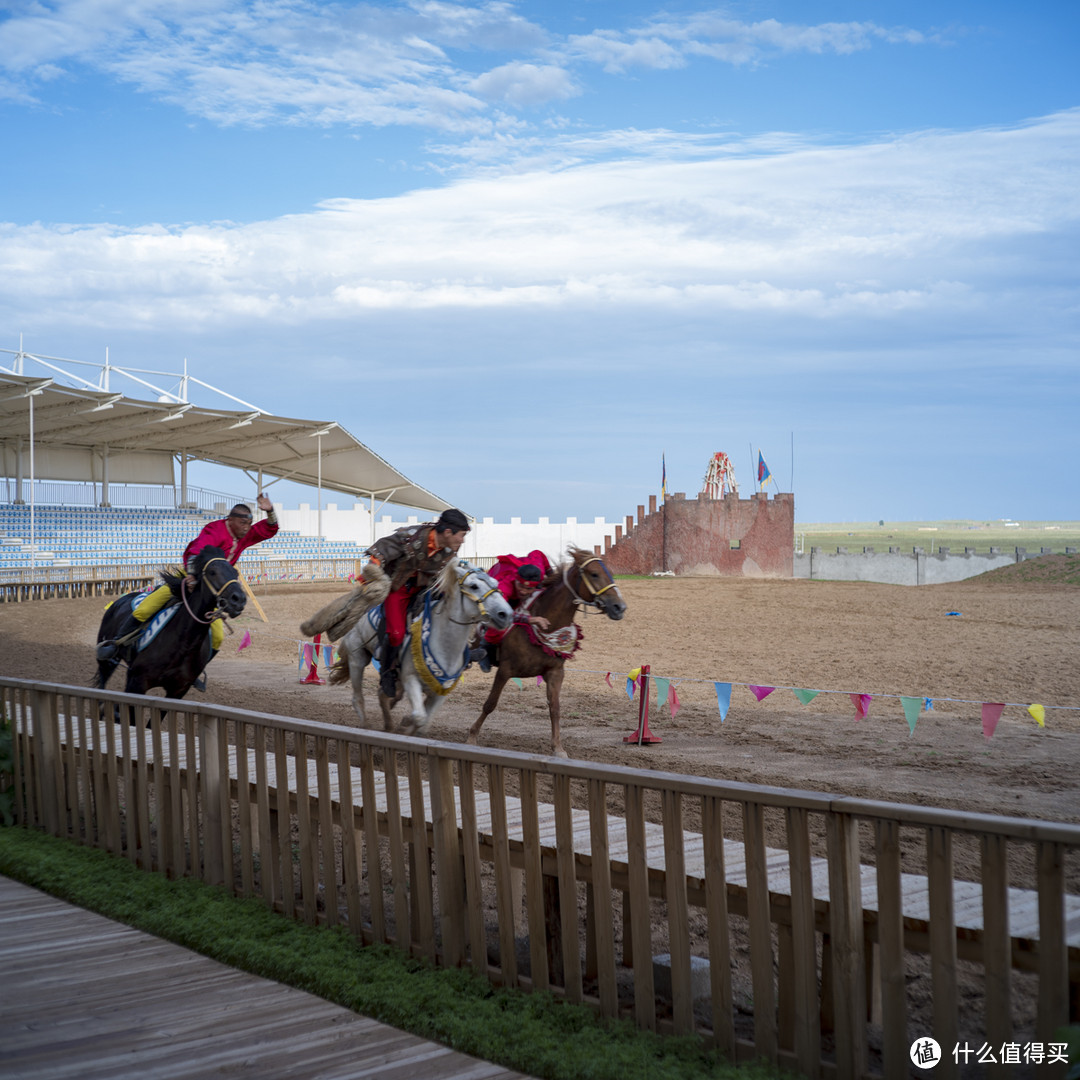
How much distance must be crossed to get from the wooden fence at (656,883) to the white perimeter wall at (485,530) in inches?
1529

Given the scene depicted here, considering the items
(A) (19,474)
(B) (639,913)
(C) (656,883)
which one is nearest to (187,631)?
(C) (656,883)

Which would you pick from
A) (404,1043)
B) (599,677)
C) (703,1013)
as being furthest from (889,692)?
(404,1043)

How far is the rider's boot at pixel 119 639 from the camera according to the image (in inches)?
306

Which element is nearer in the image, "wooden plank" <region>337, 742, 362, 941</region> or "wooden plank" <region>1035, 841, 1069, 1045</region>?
"wooden plank" <region>1035, 841, 1069, 1045</region>

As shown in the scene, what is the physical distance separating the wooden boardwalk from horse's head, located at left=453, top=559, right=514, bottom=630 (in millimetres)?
3044

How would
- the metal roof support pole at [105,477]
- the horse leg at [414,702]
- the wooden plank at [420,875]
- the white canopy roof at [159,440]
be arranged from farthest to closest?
the metal roof support pole at [105,477] < the white canopy roof at [159,440] < the horse leg at [414,702] < the wooden plank at [420,875]

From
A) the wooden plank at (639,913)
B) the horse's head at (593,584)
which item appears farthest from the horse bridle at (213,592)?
the wooden plank at (639,913)

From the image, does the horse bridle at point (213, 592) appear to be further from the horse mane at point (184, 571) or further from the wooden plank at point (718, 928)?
the wooden plank at point (718, 928)

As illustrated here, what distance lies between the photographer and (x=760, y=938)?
2891 mm

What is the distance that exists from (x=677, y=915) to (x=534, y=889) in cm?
58

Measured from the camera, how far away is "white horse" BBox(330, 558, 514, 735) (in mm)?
6594

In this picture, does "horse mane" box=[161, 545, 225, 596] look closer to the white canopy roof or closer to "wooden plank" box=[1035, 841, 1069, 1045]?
"wooden plank" box=[1035, 841, 1069, 1045]

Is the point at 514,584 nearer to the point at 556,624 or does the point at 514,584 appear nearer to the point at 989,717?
the point at 556,624

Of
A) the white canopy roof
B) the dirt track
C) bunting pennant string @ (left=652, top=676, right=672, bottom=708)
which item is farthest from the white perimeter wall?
bunting pennant string @ (left=652, top=676, right=672, bottom=708)
